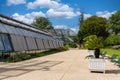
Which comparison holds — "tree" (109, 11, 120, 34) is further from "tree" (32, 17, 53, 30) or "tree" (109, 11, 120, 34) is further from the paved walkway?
the paved walkway

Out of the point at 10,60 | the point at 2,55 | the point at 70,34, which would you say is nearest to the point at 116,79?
the point at 10,60

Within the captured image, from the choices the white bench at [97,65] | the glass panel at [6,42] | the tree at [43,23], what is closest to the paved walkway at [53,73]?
the white bench at [97,65]

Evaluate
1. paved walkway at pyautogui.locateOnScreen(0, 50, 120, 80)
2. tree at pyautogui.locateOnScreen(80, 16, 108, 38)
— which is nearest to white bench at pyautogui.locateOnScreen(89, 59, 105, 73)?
paved walkway at pyautogui.locateOnScreen(0, 50, 120, 80)

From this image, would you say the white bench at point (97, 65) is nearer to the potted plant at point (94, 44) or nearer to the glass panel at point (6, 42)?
the potted plant at point (94, 44)

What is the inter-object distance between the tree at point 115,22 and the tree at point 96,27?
4557 millimetres

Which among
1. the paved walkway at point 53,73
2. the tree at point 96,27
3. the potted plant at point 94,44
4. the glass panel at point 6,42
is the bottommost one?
the paved walkway at point 53,73

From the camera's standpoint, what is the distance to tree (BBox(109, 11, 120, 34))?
95.3 m

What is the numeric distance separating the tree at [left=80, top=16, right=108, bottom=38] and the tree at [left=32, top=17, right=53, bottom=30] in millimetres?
21268

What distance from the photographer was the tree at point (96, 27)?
102 metres

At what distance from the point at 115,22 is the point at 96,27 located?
7.98 metres

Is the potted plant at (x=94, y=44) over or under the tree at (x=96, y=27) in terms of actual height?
under

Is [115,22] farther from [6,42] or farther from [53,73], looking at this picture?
[53,73]

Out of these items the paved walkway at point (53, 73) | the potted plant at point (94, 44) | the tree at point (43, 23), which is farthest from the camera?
the tree at point (43, 23)

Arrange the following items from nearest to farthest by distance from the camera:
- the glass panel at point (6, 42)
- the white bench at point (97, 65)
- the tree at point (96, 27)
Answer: the white bench at point (97, 65)
the glass panel at point (6, 42)
the tree at point (96, 27)
